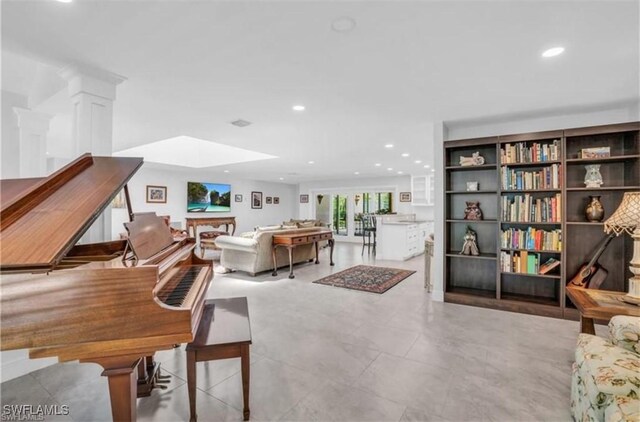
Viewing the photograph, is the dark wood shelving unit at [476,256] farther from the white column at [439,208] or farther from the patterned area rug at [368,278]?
the patterned area rug at [368,278]

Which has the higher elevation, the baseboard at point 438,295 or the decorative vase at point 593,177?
the decorative vase at point 593,177

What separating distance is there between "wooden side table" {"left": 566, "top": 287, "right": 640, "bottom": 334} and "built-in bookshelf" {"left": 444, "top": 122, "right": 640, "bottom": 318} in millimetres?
1087

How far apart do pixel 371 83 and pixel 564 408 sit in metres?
2.72

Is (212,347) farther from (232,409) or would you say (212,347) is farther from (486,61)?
(486,61)

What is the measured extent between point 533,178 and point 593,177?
0.56m

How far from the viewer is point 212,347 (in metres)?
1.62

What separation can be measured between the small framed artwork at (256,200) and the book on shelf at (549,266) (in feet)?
30.3

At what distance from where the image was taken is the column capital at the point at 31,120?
279 cm

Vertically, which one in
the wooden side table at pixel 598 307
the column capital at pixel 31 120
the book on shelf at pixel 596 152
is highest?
the column capital at pixel 31 120

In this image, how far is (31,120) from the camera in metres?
2.86

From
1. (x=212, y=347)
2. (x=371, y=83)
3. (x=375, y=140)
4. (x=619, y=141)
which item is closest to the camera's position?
(x=212, y=347)

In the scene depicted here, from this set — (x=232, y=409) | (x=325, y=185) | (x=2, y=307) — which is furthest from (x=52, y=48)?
(x=325, y=185)

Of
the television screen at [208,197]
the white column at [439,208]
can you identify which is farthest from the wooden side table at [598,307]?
the television screen at [208,197]

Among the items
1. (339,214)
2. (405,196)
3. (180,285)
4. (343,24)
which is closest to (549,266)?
(343,24)
